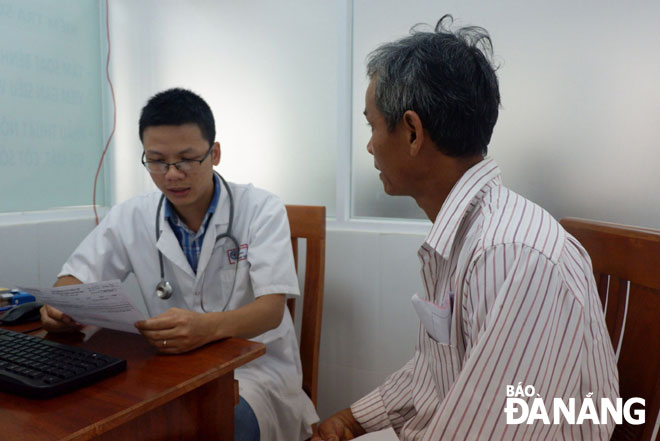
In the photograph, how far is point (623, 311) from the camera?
864mm

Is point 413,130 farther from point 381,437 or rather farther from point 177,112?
point 177,112

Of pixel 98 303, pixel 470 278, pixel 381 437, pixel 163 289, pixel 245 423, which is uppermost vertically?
pixel 470 278

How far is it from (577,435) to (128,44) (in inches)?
89.8

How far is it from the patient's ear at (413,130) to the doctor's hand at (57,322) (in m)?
0.79

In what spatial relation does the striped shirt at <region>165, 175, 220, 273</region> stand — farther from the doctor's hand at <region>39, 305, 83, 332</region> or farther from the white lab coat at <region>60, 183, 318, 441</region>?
the doctor's hand at <region>39, 305, 83, 332</region>

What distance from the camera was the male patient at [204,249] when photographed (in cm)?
125

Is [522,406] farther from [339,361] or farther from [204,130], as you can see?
[339,361]

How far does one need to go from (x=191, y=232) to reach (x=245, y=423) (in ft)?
1.82

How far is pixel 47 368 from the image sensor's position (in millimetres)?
737

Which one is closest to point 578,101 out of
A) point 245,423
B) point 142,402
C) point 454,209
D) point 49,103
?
point 454,209

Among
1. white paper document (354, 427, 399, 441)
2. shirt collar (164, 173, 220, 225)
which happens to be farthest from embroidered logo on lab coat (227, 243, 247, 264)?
white paper document (354, 427, 399, 441)

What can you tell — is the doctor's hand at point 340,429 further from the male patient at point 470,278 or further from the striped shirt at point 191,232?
the striped shirt at point 191,232

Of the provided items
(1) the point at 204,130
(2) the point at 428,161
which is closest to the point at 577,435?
(2) the point at 428,161

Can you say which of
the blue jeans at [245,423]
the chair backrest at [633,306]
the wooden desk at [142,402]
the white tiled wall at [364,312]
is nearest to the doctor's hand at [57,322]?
the wooden desk at [142,402]
